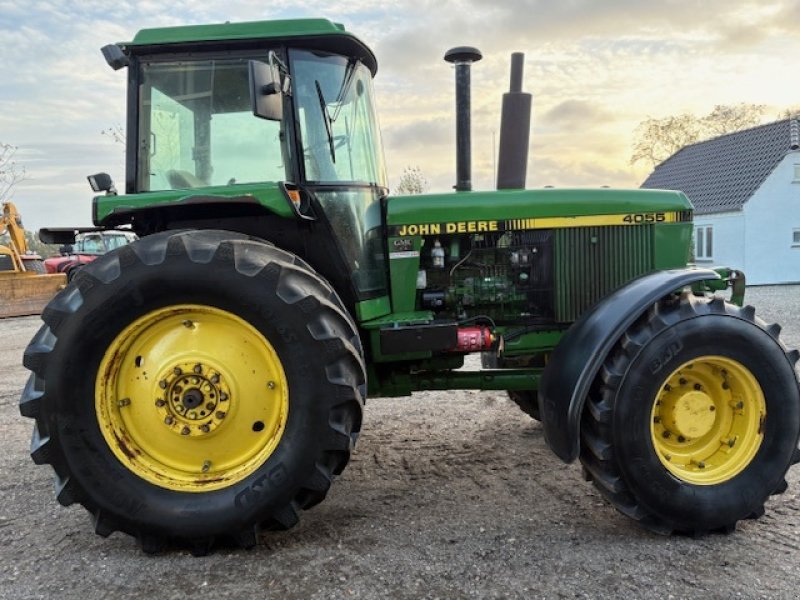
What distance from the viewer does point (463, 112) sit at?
13.4 feet

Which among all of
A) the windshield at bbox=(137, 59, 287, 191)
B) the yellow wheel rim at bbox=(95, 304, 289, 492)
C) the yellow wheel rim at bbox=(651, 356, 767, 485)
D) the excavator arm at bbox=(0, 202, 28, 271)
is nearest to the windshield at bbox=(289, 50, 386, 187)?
the windshield at bbox=(137, 59, 287, 191)

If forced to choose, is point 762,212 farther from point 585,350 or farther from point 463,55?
point 585,350

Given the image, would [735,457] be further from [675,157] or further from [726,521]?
[675,157]

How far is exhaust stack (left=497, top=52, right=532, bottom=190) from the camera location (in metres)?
4.30

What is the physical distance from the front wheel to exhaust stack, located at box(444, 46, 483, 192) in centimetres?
161

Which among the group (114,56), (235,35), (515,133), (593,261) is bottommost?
(593,261)

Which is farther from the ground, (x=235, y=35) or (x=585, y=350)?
(x=235, y=35)

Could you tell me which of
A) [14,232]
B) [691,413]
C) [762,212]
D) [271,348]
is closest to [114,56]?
[271,348]

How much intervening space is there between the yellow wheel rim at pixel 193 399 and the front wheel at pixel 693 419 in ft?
5.28

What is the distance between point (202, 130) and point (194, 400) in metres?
1.48

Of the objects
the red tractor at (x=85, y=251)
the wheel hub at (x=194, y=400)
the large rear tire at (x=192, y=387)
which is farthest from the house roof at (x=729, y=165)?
the wheel hub at (x=194, y=400)

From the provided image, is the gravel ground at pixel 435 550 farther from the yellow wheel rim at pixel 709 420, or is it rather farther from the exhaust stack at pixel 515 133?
the exhaust stack at pixel 515 133

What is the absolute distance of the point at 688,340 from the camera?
123 inches

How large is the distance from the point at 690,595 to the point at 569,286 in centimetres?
196
